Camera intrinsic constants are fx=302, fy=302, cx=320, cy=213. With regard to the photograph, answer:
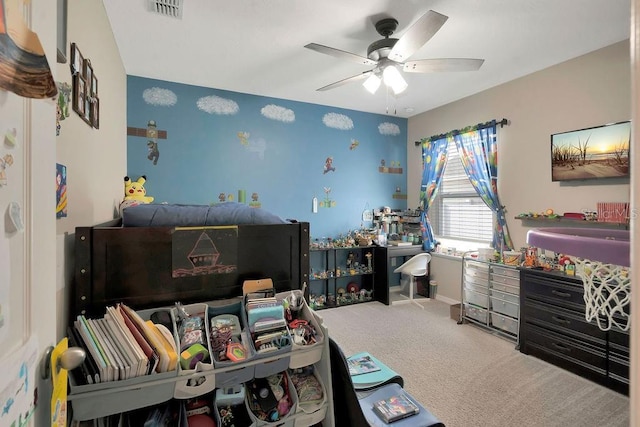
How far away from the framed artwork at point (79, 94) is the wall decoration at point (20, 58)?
1.09 metres

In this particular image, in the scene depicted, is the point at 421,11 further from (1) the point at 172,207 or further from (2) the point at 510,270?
(2) the point at 510,270

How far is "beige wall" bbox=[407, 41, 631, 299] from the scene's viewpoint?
2.59 metres

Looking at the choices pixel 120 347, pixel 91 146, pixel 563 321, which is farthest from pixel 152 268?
pixel 563 321

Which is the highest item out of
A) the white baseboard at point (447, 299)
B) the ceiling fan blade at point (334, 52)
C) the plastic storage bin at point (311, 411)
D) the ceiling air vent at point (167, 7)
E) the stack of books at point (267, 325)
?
the ceiling air vent at point (167, 7)

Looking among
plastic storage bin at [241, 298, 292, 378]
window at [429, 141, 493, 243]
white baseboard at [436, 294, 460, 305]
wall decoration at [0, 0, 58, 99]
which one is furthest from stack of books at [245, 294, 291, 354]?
white baseboard at [436, 294, 460, 305]

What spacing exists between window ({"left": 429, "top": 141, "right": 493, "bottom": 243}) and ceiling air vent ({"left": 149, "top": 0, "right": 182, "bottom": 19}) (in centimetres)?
344

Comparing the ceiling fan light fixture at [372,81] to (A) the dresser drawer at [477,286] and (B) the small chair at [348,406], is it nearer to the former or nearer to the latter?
(B) the small chair at [348,406]

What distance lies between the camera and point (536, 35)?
2.43 meters

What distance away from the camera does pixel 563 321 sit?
8.18 ft

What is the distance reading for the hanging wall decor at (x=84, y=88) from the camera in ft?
4.46

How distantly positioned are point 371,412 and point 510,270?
2.32 metres

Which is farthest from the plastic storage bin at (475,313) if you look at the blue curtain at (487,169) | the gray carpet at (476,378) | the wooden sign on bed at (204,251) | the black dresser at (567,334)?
the wooden sign on bed at (204,251)

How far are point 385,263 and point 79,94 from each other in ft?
11.8

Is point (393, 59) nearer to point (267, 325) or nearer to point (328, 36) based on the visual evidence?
point (328, 36)
